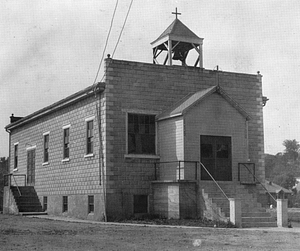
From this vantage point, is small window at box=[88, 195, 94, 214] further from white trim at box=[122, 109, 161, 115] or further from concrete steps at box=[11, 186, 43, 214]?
concrete steps at box=[11, 186, 43, 214]

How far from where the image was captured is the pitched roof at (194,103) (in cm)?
2444

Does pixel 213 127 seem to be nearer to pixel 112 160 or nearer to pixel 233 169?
pixel 233 169

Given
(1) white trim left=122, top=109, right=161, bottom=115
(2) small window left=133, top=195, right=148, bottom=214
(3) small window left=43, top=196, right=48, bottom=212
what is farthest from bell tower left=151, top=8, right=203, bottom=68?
(3) small window left=43, top=196, right=48, bottom=212

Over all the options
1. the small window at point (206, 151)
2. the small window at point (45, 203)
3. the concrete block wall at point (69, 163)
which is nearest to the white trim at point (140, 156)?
the concrete block wall at point (69, 163)

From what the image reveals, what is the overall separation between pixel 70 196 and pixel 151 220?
266 inches

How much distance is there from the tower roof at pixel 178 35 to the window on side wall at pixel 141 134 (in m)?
5.23

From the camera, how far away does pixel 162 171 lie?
25.4 meters

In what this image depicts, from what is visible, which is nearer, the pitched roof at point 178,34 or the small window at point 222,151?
the small window at point 222,151

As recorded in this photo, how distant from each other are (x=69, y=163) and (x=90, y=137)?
311cm

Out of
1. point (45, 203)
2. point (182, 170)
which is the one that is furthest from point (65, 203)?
point (182, 170)

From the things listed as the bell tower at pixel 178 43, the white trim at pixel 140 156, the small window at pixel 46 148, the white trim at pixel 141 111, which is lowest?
the white trim at pixel 140 156

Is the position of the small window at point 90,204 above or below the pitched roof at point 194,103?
below

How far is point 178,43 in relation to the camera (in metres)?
29.0

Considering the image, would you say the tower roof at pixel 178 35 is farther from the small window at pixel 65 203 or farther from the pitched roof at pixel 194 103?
the small window at pixel 65 203
